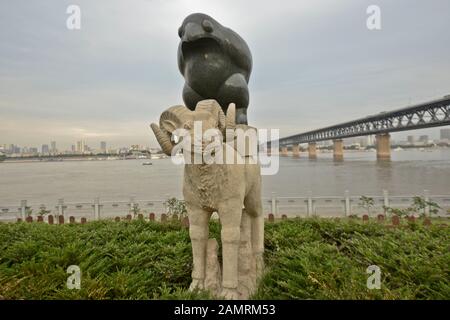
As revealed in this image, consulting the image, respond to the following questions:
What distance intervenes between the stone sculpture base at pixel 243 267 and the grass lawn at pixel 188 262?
0.56 feet

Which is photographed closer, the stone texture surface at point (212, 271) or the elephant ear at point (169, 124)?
the elephant ear at point (169, 124)

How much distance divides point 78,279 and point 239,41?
340 cm

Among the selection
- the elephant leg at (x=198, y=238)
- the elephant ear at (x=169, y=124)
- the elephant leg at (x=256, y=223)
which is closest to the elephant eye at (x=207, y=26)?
the elephant ear at (x=169, y=124)

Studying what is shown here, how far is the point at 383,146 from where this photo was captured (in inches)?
1644

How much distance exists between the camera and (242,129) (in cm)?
349

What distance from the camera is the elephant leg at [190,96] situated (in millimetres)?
3986

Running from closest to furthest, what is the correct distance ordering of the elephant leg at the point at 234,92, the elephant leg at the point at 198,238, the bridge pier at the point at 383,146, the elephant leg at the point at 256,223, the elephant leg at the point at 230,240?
the elephant leg at the point at 230,240, the elephant leg at the point at 198,238, the elephant leg at the point at 256,223, the elephant leg at the point at 234,92, the bridge pier at the point at 383,146

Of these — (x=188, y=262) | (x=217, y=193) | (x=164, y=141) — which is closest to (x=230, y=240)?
(x=217, y=193)

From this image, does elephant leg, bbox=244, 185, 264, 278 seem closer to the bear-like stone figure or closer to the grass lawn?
the grass lawn

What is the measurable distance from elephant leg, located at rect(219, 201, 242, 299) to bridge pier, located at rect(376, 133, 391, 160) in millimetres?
43252

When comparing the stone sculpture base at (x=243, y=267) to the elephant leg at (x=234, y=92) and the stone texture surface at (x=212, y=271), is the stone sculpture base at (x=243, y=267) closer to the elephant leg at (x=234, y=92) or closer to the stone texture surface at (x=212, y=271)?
the stone texture surface at (x=212, y=271)

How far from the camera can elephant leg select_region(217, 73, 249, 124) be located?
3.89 metres

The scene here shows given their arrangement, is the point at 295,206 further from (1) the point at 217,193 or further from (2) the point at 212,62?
(1) the point at 217,193
